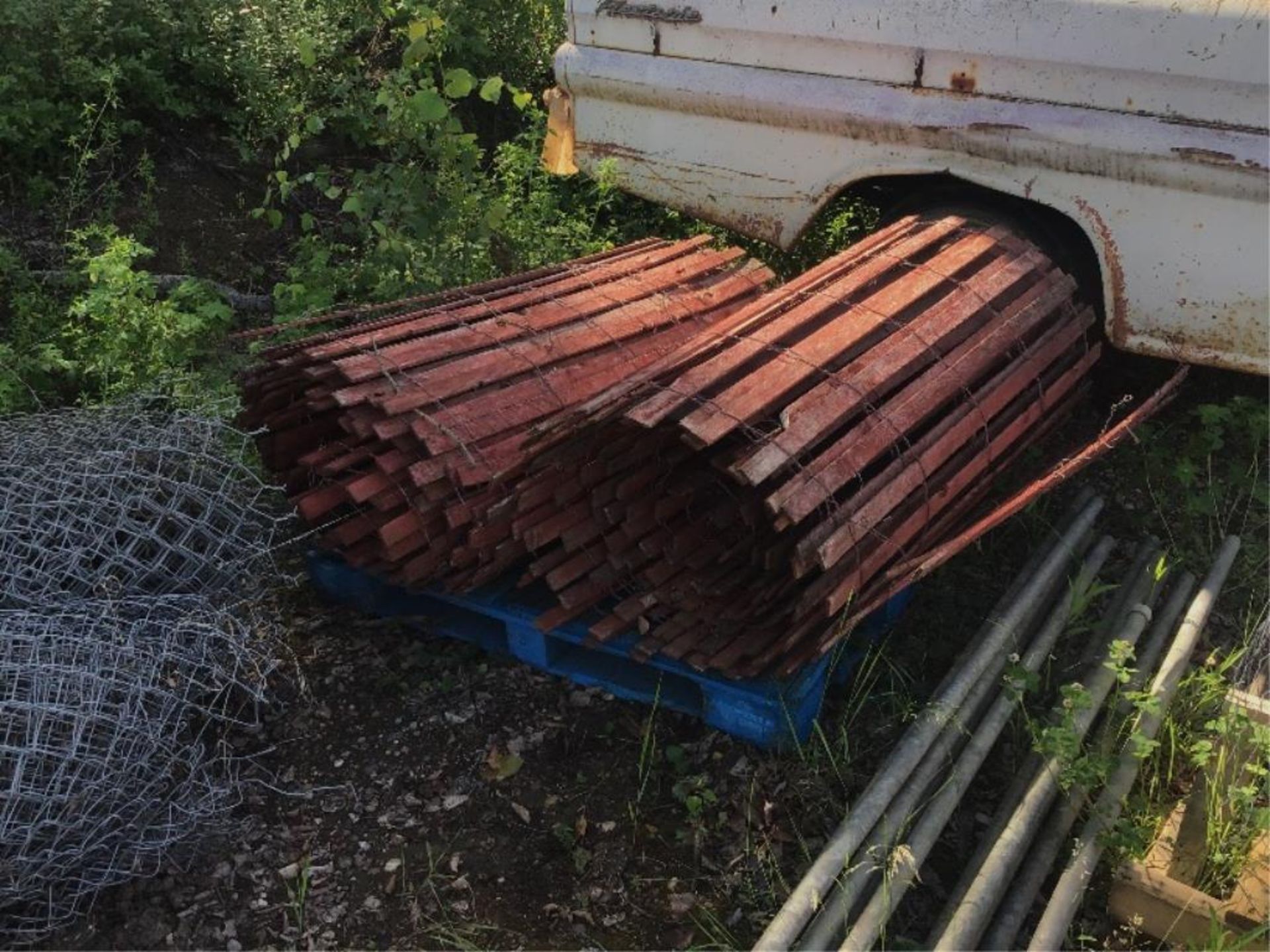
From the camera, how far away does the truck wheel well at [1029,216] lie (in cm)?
427

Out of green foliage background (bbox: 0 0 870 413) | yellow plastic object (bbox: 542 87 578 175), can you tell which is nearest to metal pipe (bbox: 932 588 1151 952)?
green foliage background (bbox: 0 0 870 413)

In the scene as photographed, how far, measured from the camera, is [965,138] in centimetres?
416

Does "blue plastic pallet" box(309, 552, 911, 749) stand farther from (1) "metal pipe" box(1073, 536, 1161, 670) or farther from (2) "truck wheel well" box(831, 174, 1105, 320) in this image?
(2) "truck wheel well" box(831, 174, 1105, 320)

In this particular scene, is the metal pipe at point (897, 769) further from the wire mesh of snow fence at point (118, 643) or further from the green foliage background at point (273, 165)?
the green foliage background at point (273, 165)

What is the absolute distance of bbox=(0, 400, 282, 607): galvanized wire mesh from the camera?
3.04 meters

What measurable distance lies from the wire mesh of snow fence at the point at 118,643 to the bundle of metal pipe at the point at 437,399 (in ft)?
0.75

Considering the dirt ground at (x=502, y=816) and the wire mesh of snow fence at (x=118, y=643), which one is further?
the dirt ground at (x=502, y=816)

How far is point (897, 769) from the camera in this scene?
285 centimetres

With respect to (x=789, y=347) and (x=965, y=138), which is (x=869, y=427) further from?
(x=965, y=138)

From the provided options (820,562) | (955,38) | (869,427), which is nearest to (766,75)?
(955,38)

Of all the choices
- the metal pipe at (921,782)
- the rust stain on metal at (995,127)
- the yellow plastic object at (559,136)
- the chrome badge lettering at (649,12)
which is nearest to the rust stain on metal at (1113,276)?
the rust stain on metal at (995,127)

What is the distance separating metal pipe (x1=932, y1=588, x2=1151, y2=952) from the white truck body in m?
1.58

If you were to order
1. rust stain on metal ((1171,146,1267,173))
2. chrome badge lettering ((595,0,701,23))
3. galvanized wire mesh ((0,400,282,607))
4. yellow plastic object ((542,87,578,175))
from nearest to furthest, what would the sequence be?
1. galvanized wire mesh ((0,400,282,607))
2. rust stain on metal ((1171,146,1267,173))
3. chrome badge lettering ((595,0,701,23))
4. yellow plastic object ((542,87,578,175))

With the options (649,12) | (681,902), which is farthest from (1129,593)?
(649,12)
